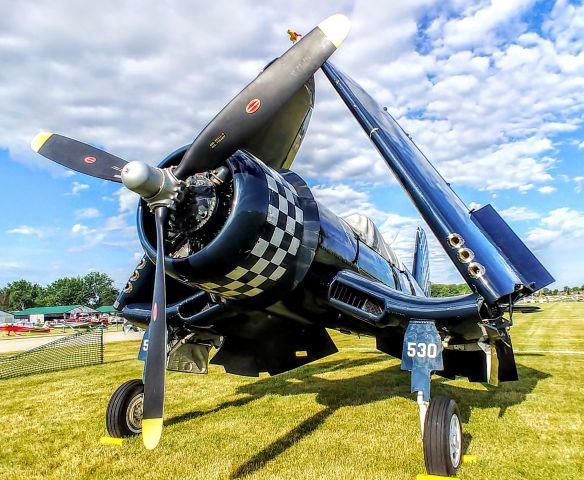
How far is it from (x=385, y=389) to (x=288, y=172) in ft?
17.6

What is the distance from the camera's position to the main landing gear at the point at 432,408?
427 cm

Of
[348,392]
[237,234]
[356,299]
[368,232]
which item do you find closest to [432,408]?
[356,299]

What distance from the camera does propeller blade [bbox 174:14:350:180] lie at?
4094 mm

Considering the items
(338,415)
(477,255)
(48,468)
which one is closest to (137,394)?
(48,468)

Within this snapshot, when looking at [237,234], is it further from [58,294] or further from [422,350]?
[58,294]

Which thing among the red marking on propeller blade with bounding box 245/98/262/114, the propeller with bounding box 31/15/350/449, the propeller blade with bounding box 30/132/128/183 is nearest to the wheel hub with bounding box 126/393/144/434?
the propeller with bounding box 31/15/350/449

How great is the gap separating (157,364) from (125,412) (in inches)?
100

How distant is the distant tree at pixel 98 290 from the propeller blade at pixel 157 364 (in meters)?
138

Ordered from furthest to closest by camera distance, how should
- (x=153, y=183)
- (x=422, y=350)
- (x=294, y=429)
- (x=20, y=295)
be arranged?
(x=20, y=295), (x=294, y=429), (x=422, y=350), (x=153, y=183)

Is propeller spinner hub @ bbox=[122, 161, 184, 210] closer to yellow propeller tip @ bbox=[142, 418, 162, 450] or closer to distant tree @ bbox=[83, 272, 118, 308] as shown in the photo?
yellow propeller tip @ bbox=[142, 418, 162, 450]

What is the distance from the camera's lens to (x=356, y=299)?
563 cm

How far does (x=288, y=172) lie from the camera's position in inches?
214

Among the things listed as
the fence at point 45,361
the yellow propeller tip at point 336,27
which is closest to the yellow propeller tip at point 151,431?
the yellow propeller tip at point 336,27

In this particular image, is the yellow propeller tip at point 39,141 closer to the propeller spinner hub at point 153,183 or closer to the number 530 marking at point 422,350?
the propeller spinner hub at point 153,183
